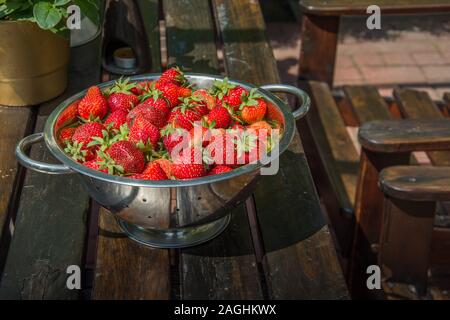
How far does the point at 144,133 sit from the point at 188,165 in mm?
151

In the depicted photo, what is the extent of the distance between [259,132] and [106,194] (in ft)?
1.15

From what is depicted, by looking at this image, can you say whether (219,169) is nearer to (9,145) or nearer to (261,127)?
(261,127)

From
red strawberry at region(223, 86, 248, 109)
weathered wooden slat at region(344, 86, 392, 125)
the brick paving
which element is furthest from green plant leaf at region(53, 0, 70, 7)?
the brick paving

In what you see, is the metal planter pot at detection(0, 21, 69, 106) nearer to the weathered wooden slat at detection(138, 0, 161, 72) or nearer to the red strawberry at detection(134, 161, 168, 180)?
the weathered wooden slat at detection(138, 0, 161, 72)

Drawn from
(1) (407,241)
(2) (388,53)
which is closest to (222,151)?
(1) (407,241)

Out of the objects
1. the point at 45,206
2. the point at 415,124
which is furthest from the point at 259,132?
the point at 415,124

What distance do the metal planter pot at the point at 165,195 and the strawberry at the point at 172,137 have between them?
133 mm

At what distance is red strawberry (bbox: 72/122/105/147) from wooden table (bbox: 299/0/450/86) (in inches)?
60.2

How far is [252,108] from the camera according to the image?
5.20ft

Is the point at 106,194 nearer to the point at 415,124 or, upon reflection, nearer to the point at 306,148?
the point at 415,124

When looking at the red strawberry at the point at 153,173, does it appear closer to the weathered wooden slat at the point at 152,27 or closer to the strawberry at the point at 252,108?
the strawberry at the point at 252,108

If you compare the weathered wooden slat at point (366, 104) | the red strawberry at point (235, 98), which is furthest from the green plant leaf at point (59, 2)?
the weathered wooden slat at point (366, 104)

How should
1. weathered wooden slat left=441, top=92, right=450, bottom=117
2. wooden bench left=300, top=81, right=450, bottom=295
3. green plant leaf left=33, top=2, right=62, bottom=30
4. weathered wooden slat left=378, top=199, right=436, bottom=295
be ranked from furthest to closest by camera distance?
1. weathered wooden slat left=441, top=92, right=450, bottom=117
2. wooden bench left=300, top=81, right=450, bottom=295
3. weathered wooden slat left=378, top=199, right=436, bottom=295
4. green plant leaf left=33, top=2, right=62, bottom=30

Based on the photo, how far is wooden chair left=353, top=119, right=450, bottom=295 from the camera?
1.84 metres
